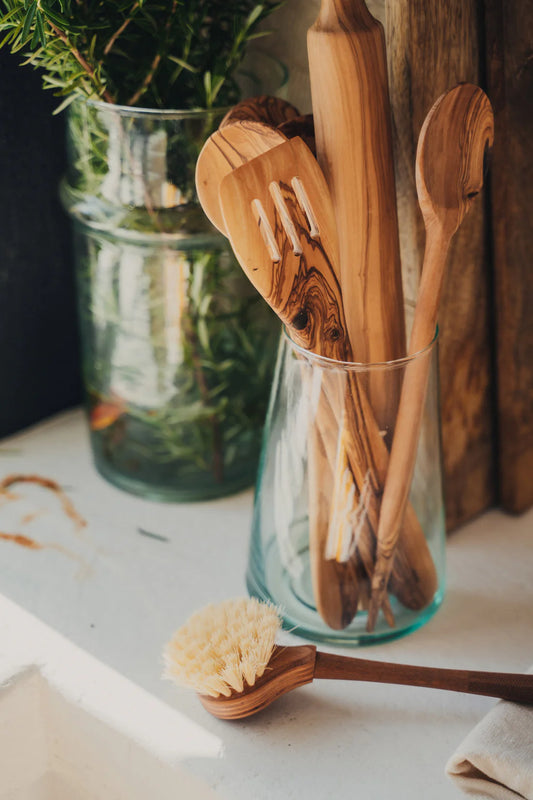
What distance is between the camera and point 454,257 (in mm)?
579

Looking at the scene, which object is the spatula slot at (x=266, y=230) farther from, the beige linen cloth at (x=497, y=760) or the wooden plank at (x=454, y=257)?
the beige linen cloth at (x=497, y=760)

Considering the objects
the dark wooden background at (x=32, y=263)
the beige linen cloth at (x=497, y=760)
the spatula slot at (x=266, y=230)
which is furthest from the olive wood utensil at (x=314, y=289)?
the dark wooden background at (x=32, y=263)

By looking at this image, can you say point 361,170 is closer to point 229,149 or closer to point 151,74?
point 229,149

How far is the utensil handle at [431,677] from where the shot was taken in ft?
1.58

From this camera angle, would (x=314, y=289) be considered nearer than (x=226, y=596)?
Yes

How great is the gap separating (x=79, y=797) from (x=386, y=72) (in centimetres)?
44

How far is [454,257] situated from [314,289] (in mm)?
150

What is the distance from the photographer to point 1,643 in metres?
0.57

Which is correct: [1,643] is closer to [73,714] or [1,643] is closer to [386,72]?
[73,714]

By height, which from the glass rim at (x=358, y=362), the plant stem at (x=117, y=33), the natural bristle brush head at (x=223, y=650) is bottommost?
Answer: the natural bristle brush head at (x=223, y=650)

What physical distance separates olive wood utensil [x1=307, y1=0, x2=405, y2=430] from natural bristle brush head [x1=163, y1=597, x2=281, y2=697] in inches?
5.1

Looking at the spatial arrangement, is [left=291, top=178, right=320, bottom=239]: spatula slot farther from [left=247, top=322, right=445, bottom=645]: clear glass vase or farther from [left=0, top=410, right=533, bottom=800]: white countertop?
[left=0, top=410, right=533, bottom=800]: white countertop

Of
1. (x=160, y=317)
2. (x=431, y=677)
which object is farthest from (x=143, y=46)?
(x=431, y=677)

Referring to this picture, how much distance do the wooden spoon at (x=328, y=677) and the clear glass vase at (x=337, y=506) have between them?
5 cm
